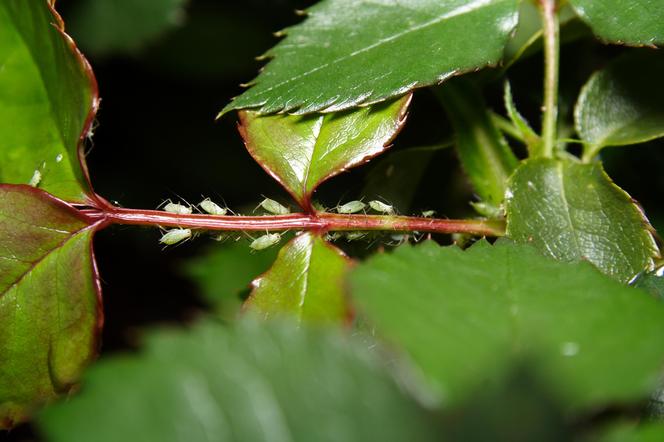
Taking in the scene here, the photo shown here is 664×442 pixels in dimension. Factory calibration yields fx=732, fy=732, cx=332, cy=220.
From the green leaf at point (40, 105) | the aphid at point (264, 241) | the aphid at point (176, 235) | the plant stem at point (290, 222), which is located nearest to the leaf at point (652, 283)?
the plant stem at point (290, 222)

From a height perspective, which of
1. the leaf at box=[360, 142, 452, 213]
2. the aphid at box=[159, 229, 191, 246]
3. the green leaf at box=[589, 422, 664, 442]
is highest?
the green leaf at box=[589, 422, 664, 442]

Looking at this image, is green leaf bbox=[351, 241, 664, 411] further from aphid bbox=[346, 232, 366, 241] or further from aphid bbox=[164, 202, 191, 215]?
aphid bbox=[164, 202, 191, 215]

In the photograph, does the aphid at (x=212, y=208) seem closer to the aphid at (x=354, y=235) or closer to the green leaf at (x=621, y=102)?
the aphid at (x=354, y=235)

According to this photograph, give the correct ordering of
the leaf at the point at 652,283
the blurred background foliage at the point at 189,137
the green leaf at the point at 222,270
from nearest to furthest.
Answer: the leaf at the point at 652,283
the blurred background foliage at the point at 189,137
the green leaf at the point at 222,270

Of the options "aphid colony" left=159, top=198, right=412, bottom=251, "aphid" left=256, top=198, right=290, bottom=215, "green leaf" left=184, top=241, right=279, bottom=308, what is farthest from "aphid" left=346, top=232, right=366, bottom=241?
"green leaf" left=184, top=241, right=279, bottom=308

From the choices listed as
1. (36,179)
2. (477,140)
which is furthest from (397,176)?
(36,179)

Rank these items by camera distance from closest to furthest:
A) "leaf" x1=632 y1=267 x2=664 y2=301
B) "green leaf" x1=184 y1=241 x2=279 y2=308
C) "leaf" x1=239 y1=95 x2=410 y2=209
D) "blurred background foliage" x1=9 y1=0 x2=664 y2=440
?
"leaf" x1=632 y1=267 x2=664 y2=301 < "leaf" x1=239 y1=95 x2=410 y2=209 < "blurred background foliage" x1=9 y1=0 x2=664 y2=440 < "green leaf" x1=184 y1=241 x2=279 y2=308
